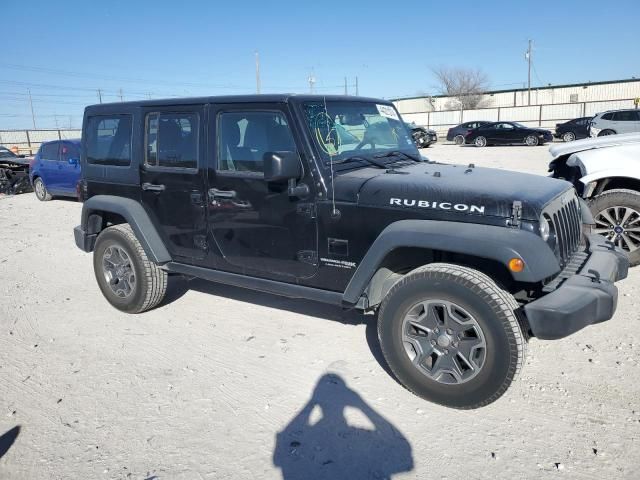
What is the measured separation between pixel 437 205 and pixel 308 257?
1049 mm

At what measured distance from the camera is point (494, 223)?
3.03m

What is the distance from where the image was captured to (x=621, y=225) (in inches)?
211

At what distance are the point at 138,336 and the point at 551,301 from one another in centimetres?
346

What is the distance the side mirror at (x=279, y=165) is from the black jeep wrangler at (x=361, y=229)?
0.01m

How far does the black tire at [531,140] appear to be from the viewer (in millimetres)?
25391

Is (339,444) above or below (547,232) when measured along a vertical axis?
below

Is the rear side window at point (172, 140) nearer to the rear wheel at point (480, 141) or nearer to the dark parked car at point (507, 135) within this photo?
the dark parked car at point (507, 135)

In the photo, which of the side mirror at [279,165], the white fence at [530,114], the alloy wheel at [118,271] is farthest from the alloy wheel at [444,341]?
the white fence at [530,114]

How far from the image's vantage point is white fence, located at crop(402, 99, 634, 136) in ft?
115

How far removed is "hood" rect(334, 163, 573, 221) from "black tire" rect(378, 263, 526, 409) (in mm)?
402

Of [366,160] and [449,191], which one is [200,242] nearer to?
[366,160]

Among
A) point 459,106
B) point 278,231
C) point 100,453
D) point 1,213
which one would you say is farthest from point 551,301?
point 459,106

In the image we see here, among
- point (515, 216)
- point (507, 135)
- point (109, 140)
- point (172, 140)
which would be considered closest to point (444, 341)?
point (515, 216)

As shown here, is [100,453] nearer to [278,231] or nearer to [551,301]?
[278,231]
